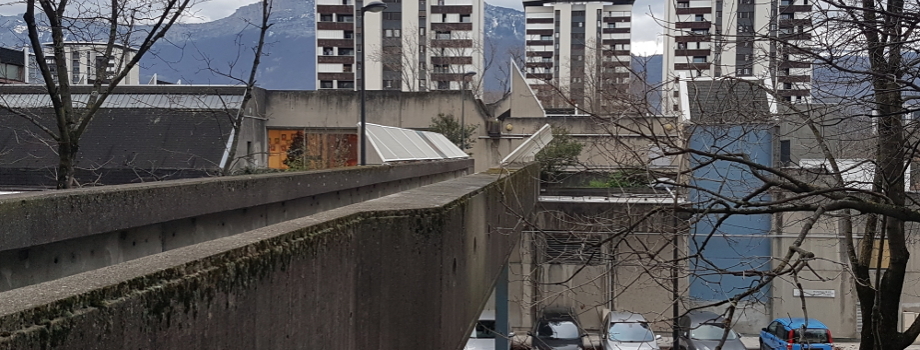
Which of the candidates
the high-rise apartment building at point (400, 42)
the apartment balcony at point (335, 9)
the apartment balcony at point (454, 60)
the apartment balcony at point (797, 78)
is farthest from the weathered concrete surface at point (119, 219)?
the apartment balcony at point (335, 9)

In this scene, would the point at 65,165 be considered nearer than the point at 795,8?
No

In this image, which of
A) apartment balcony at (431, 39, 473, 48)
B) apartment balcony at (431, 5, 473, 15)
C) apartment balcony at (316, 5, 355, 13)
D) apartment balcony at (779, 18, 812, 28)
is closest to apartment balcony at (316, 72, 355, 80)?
apartment balcony at (316, 5, 355, 13)

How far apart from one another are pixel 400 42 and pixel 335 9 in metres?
8.16

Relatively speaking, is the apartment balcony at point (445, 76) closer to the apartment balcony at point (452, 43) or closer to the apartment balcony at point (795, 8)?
the apartment balcony at point (452, 43)

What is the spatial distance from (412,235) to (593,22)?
149614 millimetres

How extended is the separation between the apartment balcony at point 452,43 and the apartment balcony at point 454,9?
5462 millimetres

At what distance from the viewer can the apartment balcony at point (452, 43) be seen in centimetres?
9031

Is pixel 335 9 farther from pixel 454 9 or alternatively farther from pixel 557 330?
pixel 557 330

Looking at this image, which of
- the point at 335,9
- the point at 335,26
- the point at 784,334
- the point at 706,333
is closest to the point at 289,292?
the point at 784,334

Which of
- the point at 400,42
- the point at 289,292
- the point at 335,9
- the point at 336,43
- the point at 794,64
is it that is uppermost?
the point at 335,9

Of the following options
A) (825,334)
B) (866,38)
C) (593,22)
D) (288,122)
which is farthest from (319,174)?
(593,22)

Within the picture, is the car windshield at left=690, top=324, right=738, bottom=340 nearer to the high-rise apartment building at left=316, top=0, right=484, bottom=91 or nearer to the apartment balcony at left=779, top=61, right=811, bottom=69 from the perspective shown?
the apartment balcony at left=779, top=61, right=811, bottom=69

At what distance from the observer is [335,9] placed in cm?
9181

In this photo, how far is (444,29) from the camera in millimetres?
96812
